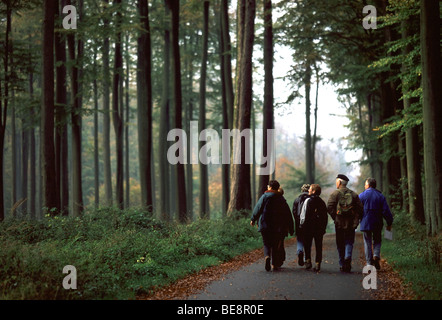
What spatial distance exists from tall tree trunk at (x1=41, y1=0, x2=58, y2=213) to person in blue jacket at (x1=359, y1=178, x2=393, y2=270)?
10.7 m

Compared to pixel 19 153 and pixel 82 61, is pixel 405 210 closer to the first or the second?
pixel 82 61

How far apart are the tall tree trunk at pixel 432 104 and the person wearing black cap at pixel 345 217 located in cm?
261

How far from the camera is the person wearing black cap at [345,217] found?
1067 centimetres

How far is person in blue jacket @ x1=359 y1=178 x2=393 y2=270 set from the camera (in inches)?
418

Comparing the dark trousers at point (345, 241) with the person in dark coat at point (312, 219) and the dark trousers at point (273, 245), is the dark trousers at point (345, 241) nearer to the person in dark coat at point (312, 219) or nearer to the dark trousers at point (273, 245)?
the person in dark coat at point (312, 219)

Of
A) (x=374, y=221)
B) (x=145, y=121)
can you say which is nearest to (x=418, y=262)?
(x=374, y=221)

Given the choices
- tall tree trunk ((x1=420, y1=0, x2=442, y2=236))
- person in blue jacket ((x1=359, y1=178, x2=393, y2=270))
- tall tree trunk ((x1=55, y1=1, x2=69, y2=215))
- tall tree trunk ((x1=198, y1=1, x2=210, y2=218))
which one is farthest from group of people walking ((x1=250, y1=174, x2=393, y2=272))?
tall tree trunk ((x1=198, y1=1, x2=210, y2=218))

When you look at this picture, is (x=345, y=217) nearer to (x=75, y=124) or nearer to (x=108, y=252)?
(x=108, y=252)

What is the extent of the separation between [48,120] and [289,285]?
1125 cm

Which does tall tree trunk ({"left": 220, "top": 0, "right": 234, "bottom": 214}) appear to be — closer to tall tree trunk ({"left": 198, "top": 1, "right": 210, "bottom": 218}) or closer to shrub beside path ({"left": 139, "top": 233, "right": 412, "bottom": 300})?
tall tree trunk ({"left": 198, "top": 1, "right": 210, "bottom": 218})

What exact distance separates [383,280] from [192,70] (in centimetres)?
2709

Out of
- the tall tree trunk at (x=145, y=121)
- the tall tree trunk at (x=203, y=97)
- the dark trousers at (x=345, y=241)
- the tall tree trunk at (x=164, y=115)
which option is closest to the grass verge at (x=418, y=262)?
the dark trousers at (x=345, y=241)

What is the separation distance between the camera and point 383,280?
930 cm
